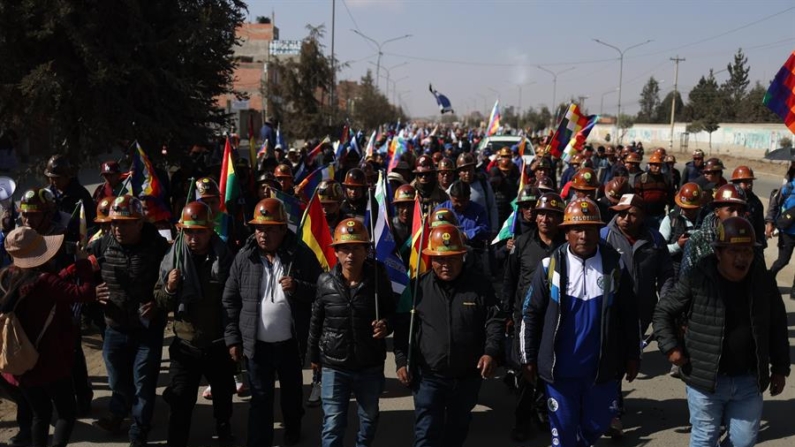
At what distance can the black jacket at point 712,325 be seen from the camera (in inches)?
162

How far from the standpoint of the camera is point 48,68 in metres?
10.3

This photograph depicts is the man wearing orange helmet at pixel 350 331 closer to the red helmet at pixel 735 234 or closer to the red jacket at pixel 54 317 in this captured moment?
the red jacket at pixel 54 317

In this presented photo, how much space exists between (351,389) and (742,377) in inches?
95.5

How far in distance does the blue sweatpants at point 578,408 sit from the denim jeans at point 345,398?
1156 millimetres

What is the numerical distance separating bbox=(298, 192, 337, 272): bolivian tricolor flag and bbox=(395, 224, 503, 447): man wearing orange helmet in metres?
1.02

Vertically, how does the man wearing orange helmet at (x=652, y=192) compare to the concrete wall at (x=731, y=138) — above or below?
below

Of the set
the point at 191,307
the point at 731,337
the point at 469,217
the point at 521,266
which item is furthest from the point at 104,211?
the point at 731,337

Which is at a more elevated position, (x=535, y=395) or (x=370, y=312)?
(x=370, y=312)

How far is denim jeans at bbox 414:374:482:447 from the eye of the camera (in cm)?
457

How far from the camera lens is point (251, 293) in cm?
504

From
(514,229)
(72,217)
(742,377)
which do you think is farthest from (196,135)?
(742,377)

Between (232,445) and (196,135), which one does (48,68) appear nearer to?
(196,135)

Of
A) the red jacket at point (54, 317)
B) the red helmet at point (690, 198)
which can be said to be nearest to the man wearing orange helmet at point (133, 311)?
the red jacket at point (54, 317)

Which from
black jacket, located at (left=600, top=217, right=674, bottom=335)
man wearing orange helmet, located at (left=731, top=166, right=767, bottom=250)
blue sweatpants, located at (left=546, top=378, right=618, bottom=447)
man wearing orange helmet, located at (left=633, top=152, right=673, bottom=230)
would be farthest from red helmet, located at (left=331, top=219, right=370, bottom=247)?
man wearing orange helmet, located at (left=731, top=166, right=767, bottom=250)
